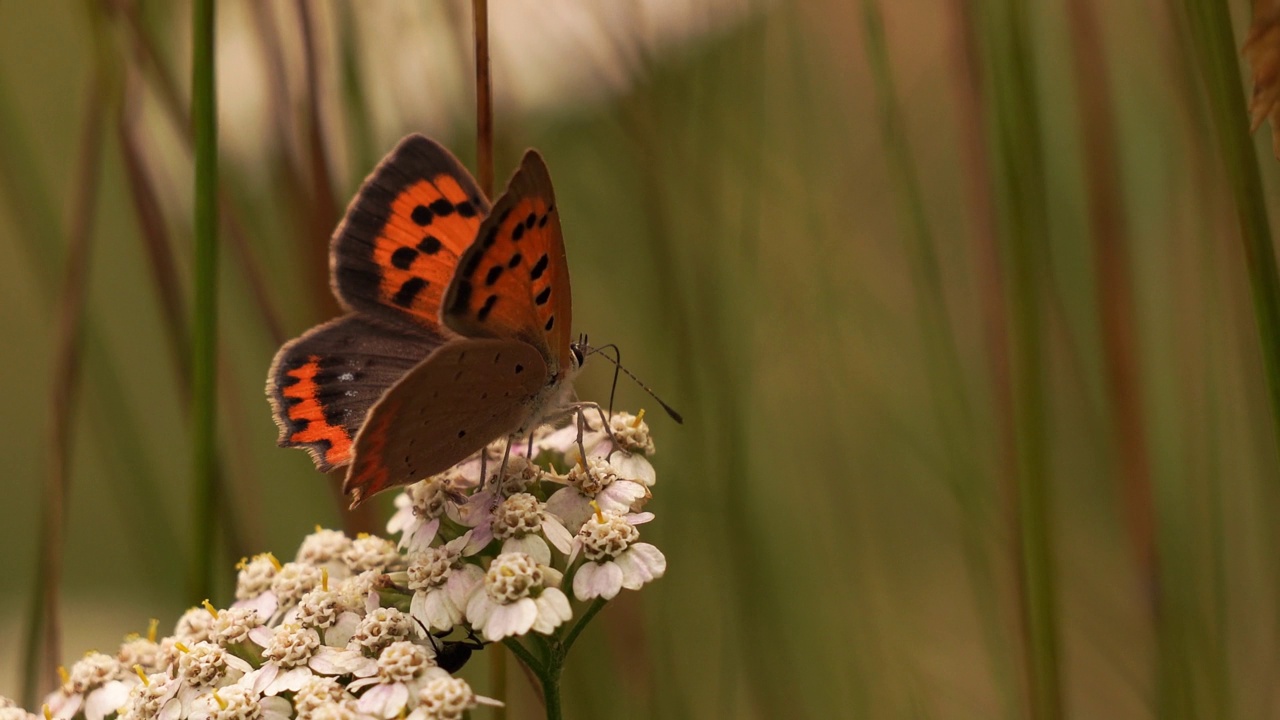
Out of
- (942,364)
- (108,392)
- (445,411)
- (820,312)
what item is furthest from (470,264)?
(820,312)

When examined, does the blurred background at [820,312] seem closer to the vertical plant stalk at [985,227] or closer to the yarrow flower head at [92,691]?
the vertical plant stalk at [985,227]

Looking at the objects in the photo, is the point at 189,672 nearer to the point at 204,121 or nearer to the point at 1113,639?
the point at 204,121

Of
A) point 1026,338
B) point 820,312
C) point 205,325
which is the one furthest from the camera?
point 820,312

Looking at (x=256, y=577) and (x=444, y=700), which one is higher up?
(x=256, y=577)

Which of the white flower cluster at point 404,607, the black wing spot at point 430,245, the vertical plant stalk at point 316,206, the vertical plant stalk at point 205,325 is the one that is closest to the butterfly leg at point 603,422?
the white flower cluster at point 404,607

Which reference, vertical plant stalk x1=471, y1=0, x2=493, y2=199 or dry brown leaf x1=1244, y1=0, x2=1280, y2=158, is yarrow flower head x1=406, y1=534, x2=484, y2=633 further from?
dry brown leaf x1=1244, y1=0, x2=1280, y2=158

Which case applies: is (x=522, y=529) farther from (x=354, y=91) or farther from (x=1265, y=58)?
(x=1265, y=58)

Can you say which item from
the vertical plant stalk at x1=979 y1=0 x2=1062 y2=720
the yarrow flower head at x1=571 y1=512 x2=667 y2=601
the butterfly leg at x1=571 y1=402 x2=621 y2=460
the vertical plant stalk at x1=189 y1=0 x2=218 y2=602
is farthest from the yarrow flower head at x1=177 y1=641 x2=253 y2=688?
the vertical plant stalk at x1=979 y1=0 x2=1062 y2=720
